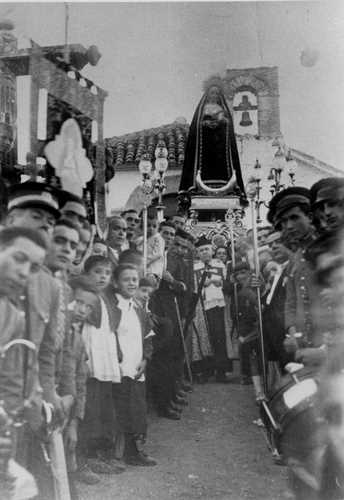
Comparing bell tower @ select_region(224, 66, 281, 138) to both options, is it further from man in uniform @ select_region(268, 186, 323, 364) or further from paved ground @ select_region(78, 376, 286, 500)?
paved ground @ select_region(78, 376, 286, 500)

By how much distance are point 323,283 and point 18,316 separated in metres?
1.19

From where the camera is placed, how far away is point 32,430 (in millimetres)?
2088

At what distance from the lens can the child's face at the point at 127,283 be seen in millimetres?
2707

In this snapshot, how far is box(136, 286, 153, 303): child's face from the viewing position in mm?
2999

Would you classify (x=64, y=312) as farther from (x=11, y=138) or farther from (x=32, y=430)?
(x=11, y=138)

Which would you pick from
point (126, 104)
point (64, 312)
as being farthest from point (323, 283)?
point (126, 104)

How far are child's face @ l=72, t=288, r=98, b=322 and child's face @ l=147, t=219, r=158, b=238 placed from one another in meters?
1.00

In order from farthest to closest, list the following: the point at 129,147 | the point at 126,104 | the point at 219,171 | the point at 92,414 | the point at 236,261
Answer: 1. the point at 219,171
2. the point at 129,147
3. the point at 236,261
4. the point at 126,104
5. the point at 92,414

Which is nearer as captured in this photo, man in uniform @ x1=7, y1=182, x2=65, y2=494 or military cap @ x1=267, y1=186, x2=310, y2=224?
man in uniform @ x1=7, y1=182, x2=65, y2=494

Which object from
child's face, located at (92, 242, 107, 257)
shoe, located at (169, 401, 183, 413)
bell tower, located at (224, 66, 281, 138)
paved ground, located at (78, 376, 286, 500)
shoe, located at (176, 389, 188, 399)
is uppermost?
bell tower, located at (224, 66, 281, 138)

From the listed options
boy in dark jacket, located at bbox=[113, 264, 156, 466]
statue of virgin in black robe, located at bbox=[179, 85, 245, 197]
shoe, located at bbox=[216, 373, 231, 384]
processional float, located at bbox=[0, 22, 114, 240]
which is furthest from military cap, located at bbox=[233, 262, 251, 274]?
statue of virgin in black robe, located at bbox=[179, 85, 245, 197]

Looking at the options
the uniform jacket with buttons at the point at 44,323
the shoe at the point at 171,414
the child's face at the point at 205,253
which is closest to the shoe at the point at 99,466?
the uniform jacket with buttons at the point at 44,323

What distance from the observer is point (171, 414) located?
3164 mm

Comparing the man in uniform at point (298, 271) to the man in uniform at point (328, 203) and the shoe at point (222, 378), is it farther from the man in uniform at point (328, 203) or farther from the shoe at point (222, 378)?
the shoe at point (222, 378)
